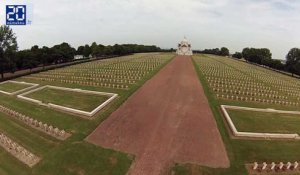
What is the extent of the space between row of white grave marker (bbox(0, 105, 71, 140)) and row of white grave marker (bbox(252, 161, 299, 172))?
14.3 metres

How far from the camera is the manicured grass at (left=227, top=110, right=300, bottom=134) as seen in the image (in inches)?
779

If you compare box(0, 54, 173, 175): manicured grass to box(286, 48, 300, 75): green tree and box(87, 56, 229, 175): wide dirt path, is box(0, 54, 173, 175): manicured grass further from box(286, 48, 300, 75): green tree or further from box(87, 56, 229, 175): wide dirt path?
box(286, 48, 300, 75): green tree

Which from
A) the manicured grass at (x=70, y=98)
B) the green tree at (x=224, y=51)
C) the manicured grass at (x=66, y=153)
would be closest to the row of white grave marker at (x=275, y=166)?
the manicured grass at (x=66, y=153)

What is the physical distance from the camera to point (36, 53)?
170 feet

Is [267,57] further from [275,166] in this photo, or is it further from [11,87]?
[11,87]

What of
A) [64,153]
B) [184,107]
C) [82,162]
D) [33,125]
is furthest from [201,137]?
[33,125]

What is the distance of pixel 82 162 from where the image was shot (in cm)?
1374

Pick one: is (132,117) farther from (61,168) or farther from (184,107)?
(61,168)

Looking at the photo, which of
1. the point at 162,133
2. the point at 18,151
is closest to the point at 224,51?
the point at 162,133

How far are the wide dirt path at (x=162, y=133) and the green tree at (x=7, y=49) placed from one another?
28.1 m

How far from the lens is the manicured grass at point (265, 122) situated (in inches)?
779

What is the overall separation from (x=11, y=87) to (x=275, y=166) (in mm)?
36469

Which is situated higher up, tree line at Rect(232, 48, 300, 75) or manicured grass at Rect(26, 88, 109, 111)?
tree line at Rect(232, 48, 300, 75)

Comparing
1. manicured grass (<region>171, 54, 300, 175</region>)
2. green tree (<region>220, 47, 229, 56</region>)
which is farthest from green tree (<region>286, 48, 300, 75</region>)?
green tree (<region>220, 47, 229, 56</region>)
